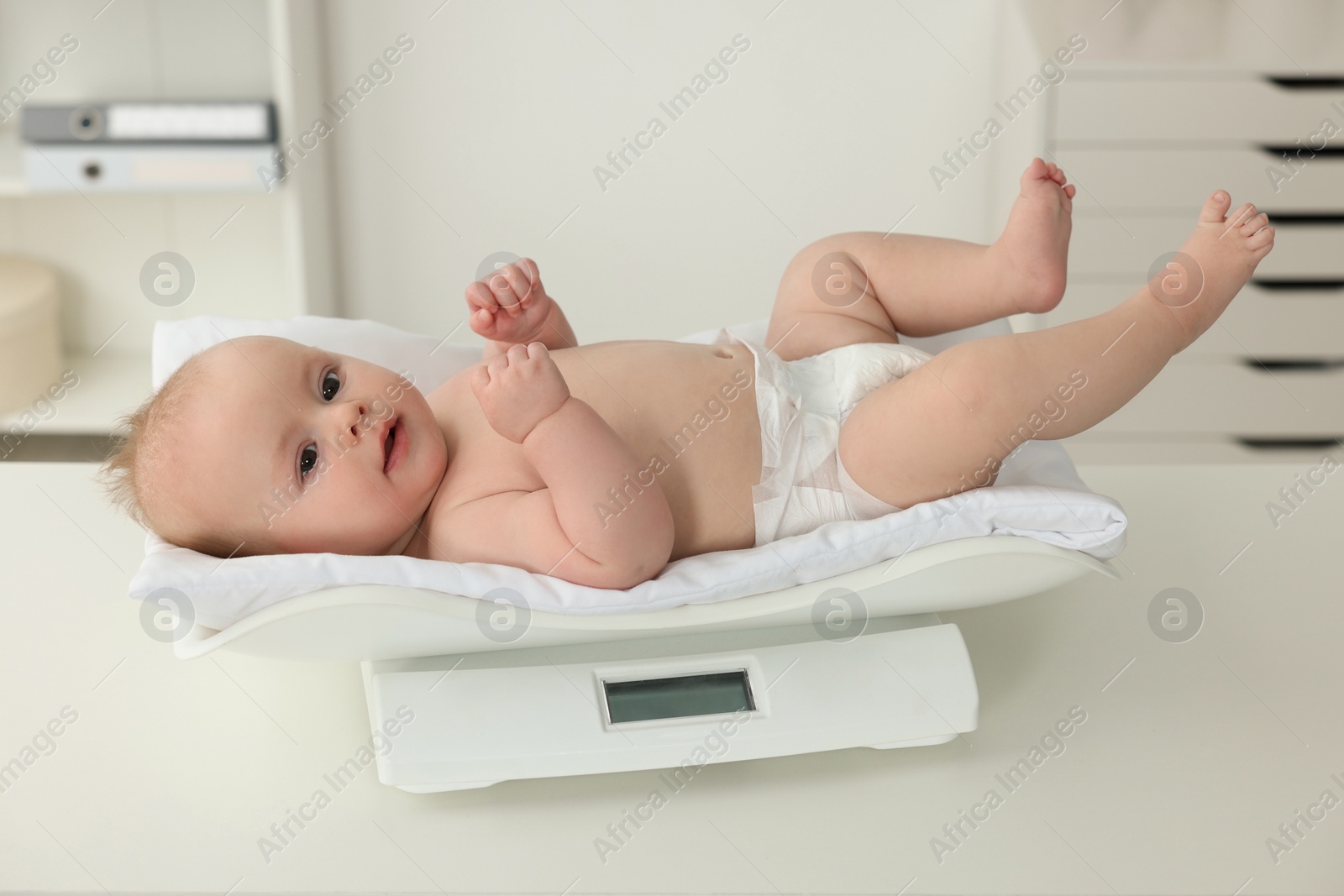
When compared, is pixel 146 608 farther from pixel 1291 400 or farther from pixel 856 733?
pixel 1291 400

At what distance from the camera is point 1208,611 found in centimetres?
103

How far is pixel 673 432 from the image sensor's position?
42.7 inches

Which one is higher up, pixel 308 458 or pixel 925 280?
pixel 925 280

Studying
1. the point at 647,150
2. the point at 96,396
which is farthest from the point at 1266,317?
the point at 96,396

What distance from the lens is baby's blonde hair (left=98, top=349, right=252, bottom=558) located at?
101cm

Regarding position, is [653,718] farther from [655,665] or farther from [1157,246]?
[1157,246]

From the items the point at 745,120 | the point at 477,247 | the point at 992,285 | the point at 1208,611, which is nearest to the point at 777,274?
the point at 745,120

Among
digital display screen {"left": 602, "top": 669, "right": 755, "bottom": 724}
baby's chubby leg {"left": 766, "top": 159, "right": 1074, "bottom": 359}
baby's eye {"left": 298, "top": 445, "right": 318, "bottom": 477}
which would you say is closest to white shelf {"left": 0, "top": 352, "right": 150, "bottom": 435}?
baby's eye {"left": 298, "top": 445, "right": 318, "bottom": 477}

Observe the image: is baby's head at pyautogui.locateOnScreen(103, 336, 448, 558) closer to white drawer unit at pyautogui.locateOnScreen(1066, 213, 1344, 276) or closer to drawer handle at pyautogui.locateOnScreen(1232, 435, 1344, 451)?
white drawer unit at pyautogui.locateOnScreen(1066, 213, 1344, 276)

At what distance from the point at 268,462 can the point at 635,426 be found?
0.32 metres

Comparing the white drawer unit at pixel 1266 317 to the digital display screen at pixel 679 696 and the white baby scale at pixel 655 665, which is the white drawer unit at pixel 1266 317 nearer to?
the white baby scale at pixel 655 665

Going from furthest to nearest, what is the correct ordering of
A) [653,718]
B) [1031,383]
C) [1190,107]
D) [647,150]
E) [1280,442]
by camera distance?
[647,150]
[1280,442]
[1190,107]
[1031,383]
[653,718]

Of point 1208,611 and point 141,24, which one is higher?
point 141,24

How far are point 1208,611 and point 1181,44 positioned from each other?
53.8 inches
